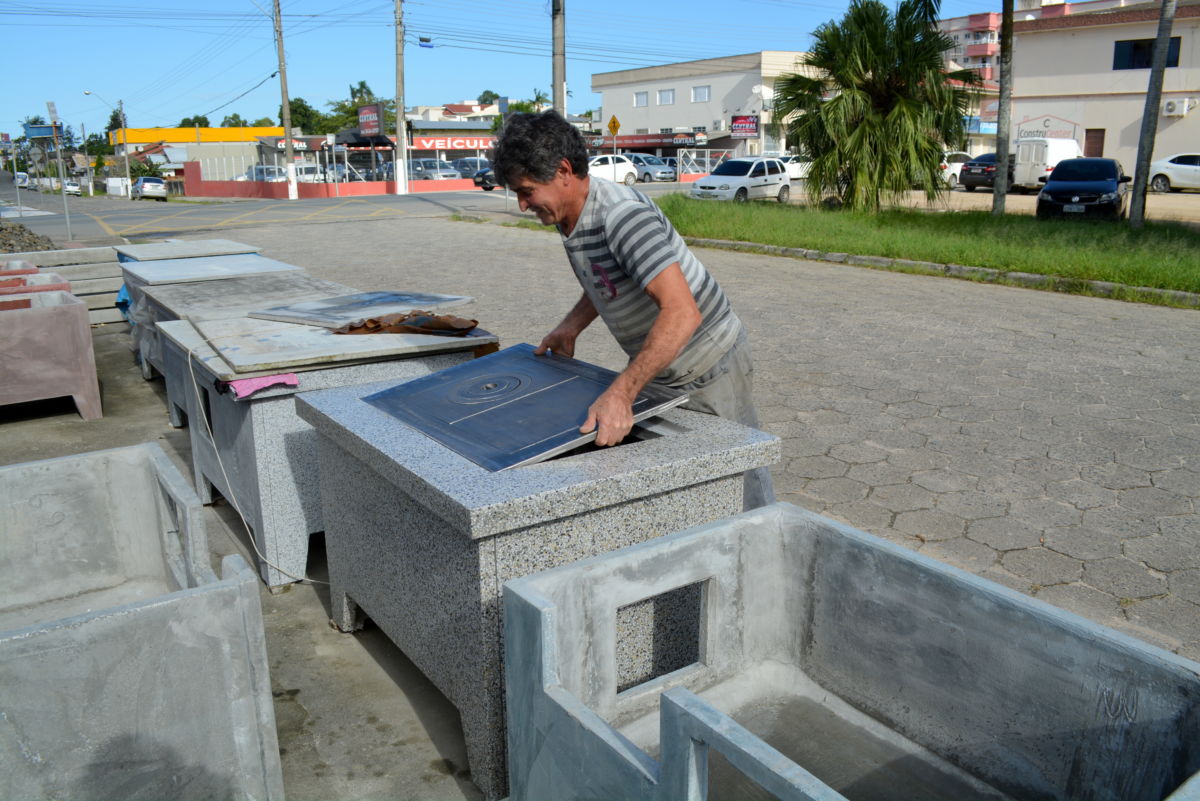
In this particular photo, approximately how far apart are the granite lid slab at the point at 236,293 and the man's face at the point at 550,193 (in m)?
2.29

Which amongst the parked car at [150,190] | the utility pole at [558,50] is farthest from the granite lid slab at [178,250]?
the parked car at [150,190]

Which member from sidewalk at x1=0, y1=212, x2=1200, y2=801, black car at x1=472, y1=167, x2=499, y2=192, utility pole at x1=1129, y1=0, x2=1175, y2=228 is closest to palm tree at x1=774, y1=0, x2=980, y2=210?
utility pole at x1=1129, y1=0, x2=1175, y2=228

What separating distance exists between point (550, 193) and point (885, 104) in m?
16.9

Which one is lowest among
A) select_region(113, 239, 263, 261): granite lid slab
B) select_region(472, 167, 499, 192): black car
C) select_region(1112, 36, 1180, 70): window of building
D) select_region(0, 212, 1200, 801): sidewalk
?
select_region(0, 212, 1200, 801): sidewalk

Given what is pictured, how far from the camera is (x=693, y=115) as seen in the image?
62688 millimetres

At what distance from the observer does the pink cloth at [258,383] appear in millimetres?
3375

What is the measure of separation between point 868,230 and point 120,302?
10796 millimetres

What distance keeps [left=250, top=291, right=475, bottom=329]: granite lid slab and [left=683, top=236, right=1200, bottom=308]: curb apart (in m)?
8.37

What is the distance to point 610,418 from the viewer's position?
237 centimetres

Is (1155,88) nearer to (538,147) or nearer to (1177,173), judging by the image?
(538,147)

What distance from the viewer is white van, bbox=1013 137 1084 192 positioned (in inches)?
1256

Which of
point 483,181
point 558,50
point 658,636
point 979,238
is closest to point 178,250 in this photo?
point 658,636

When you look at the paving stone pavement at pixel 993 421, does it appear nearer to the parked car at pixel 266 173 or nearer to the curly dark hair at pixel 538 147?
the curly dark hair at pixel 538 147

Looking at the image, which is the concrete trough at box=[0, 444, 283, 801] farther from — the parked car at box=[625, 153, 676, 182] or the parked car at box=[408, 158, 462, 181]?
the parked car at box=[408, 158, 462, 181]
